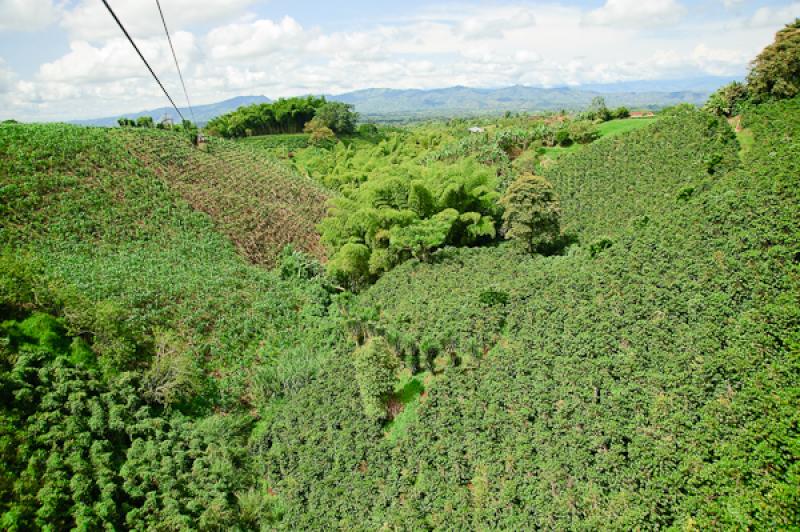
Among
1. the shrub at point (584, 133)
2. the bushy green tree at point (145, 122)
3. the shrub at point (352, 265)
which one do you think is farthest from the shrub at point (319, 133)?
the shrub at point (352, 265)

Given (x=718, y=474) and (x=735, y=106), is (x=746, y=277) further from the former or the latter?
(x=735, y=106)

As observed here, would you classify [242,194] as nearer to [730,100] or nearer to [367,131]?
[730,100]

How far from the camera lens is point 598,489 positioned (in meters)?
8.52

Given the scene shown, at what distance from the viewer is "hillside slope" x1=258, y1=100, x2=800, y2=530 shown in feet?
25.2

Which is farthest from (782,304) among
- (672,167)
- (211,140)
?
(211,140)

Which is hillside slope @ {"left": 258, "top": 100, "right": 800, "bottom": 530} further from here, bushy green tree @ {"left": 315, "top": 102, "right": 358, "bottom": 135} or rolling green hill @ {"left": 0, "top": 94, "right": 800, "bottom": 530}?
bushy green tree @ {"left": 315, "top": 102, "right": 358, "bottom": 135}

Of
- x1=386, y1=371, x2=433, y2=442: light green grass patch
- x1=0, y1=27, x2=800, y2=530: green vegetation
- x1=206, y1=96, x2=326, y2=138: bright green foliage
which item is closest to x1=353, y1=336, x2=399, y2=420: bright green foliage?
x1=0, y1=27, x2=800, y2=530: green vegetation

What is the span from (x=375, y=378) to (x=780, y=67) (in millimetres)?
25040

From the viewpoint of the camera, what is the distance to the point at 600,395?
10172 millimetres

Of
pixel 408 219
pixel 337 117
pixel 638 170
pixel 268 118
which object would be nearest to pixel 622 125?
pixel 638 170

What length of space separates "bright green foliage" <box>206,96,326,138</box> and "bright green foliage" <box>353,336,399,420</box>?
45.4 metres

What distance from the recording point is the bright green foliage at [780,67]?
20.7 meters

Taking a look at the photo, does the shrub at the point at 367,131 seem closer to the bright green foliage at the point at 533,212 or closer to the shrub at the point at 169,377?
the bright green foliage at the point at 533,212

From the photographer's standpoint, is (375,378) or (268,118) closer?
(375,378)
